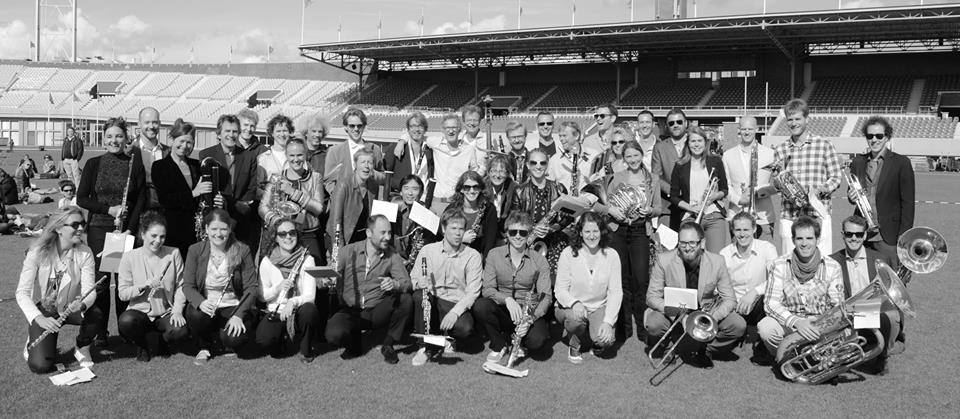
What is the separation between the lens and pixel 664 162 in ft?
24.1

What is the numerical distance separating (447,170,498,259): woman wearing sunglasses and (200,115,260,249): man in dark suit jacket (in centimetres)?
Answer: 190

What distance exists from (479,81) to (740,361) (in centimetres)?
4587

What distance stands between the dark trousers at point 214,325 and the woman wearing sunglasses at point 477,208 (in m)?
1.88

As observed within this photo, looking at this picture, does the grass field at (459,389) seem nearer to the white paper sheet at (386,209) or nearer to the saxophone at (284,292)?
the saxophone at (284,292)

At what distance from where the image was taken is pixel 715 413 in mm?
4684

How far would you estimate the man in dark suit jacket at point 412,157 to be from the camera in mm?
7402

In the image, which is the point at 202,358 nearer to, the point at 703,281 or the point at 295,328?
the point at 295,328

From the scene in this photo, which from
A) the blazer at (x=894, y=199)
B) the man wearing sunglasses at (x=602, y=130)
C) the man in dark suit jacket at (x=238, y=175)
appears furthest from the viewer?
the man wearing sunglasses at (x=602, y=130)

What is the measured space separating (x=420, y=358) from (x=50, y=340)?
2.63 m

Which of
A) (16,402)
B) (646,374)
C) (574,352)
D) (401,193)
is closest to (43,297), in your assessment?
(16,402)

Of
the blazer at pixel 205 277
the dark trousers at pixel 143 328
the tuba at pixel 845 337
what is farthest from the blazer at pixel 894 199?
the dark trousers at pixel 143 328

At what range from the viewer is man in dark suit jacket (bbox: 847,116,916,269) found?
6352 mm

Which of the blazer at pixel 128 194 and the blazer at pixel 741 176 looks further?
the blazer at pixel 741 176

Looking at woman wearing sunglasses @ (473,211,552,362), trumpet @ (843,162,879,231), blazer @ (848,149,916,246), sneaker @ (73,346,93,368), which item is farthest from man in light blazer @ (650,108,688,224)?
sneaker @ (73,346,93,368)
